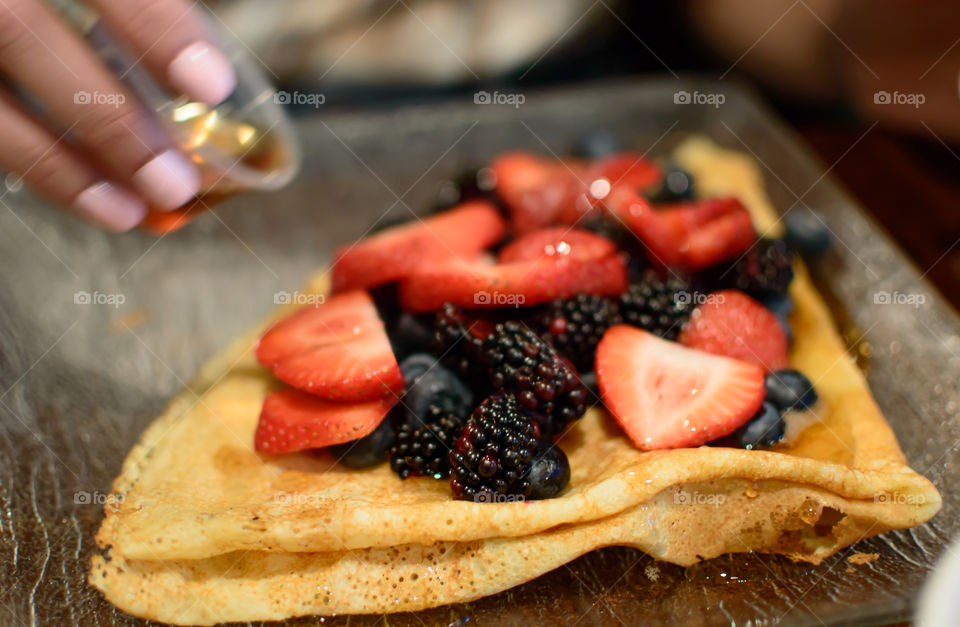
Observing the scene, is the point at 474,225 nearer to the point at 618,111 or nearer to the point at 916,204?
the point at 618,111

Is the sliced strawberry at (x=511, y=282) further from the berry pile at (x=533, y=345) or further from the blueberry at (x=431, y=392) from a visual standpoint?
the blueberry at (x=431, y=392)

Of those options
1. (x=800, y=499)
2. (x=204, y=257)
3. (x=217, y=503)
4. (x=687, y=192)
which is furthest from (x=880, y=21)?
(x=217, y=503)

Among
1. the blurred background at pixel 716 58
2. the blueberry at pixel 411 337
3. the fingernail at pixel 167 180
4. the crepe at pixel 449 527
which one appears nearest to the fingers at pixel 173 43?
the fingernail at pixel 167 180

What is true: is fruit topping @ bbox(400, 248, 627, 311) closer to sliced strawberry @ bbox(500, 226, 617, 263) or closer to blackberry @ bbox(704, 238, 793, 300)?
sliced strawberry @ bbox(500, 226, 617, 263)

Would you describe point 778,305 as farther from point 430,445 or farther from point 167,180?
point 167,180

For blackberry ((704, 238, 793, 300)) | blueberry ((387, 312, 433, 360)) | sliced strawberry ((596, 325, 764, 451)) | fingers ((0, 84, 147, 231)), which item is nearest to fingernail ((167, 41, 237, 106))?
fingers ((0, 84, 147, 231))

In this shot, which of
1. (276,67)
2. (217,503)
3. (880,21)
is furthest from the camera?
(276,67)
